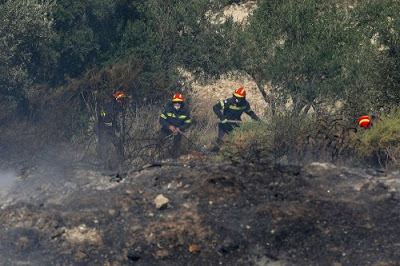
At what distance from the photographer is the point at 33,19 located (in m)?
16.8

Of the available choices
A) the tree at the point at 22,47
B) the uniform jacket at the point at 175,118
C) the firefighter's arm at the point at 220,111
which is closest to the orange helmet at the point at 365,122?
the firefighter's arm at the point at 220,111

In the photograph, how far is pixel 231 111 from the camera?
51.7ft

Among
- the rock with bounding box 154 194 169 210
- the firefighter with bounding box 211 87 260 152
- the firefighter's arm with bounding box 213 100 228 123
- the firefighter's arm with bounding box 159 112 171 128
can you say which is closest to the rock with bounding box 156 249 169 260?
the rock with bounding box 154 194 169 210

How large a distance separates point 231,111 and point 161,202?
17.8 feet

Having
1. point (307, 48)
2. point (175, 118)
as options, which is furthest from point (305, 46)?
point (175, 118)

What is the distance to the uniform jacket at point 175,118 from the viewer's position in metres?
15.3

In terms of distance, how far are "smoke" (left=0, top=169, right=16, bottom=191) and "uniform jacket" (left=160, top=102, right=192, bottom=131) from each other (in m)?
3.53

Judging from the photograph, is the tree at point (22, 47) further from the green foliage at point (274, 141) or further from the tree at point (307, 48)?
the green foliage at point (274, 141)

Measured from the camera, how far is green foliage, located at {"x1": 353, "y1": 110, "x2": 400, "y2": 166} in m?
12.5

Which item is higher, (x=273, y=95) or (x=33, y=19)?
(x=33, y=19)

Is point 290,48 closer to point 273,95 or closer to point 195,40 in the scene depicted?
point 273,95

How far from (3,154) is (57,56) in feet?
10.5

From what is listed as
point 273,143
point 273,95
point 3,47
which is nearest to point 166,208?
point 273,143

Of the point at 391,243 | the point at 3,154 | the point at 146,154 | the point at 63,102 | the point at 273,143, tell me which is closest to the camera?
the point at 391,243
